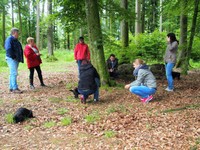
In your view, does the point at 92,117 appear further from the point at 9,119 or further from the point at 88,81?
the point at 9,119

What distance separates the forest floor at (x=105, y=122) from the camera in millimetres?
4723

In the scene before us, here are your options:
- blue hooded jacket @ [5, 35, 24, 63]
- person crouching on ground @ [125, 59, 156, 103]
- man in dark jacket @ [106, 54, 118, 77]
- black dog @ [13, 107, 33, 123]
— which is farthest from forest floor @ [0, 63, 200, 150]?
man in dark jacket @ [106, 54, 118, 77]

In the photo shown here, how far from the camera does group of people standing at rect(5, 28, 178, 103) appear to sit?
734cm

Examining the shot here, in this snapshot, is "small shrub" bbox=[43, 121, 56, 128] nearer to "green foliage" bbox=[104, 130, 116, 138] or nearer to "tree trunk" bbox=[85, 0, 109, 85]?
"green foliage" bbox=[104, 130, 116, 138]

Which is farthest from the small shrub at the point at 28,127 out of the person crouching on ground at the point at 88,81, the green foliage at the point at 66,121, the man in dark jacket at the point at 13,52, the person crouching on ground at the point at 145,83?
the man in dark jacket at the point at 13,52

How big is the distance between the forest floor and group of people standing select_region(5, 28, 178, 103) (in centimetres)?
35

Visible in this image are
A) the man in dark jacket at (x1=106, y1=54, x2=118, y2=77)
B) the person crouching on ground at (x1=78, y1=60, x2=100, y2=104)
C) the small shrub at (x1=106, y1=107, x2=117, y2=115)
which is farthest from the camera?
the man in dark jacket at (x1=106, y1=54, x2=118, y2=77)

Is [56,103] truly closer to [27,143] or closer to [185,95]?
[27,143]

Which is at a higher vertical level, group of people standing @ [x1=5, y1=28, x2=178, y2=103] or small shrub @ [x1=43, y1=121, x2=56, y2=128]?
group of people standing @ [x1=5, y1=28, x2=178, y2=103]

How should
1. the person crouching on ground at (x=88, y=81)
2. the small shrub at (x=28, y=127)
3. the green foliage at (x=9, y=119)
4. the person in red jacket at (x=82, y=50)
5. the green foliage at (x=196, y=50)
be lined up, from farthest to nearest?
the green foliage at (x=196, y=50) → the person in red jacket at (x=82, y=50) → the person crouching on ground at (x=88, y=81) → the green foliage at (x=9, y=119) → the small shrub at (x=28, y=127)

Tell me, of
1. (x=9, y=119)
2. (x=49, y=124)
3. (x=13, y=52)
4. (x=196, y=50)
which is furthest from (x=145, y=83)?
(x=196, y=50)

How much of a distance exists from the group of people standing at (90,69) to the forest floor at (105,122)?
13.9 inches

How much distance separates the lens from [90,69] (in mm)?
7391

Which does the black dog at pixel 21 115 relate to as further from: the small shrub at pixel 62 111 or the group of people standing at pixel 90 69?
the group of people standing at pixel 90 69
